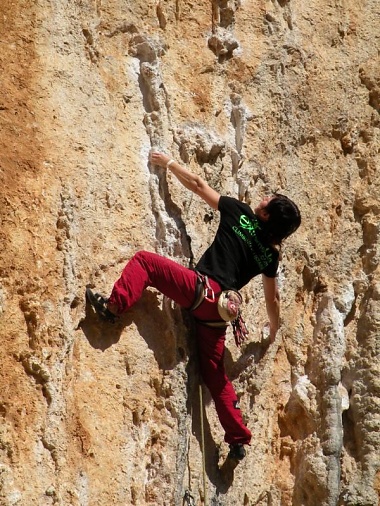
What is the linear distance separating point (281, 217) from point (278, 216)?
0.7 inches

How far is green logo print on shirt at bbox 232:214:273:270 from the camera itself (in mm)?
6105

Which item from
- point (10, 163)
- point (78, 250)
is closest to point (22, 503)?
point (78, 250)

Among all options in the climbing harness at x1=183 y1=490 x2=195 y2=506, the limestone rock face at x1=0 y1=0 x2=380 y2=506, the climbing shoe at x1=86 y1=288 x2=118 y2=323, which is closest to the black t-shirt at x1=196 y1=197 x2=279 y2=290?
the limestone rock face at x1=0 y1=0 x2=380 y2=506

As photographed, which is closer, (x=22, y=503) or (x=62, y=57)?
(x=22, y=503)

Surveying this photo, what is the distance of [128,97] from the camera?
251 inches

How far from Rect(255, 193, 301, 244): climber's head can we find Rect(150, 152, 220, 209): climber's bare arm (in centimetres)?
30

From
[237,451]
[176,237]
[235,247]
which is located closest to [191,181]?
[176,237]

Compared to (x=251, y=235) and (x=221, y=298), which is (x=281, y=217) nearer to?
(x=251, y=235)

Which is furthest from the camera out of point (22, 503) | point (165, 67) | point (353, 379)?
point (353, 379)

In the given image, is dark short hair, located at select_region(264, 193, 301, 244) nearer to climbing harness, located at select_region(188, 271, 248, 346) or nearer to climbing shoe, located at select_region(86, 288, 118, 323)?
climbing harness, located at select_region(188, 271, 248, 346)

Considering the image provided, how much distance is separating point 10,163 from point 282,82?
238 centimetres

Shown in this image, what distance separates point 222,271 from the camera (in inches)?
239

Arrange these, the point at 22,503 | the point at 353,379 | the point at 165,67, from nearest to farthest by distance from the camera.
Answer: the point at 22,503
the point at 165,67
the point at 353,379

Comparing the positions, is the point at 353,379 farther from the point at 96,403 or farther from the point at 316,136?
the point at 96,403
